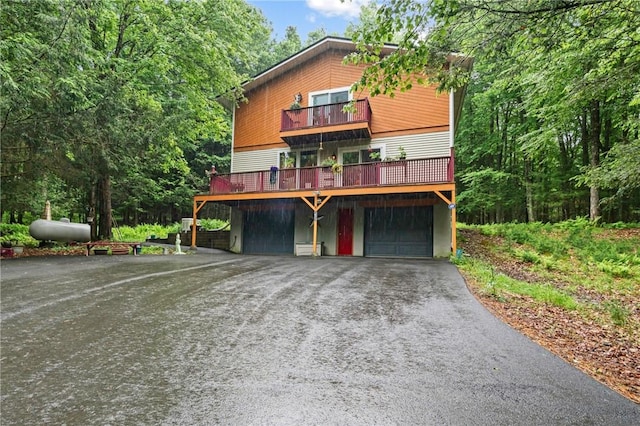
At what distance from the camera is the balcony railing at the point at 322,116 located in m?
14.3

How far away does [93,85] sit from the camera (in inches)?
405

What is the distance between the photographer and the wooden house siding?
14.0 meters

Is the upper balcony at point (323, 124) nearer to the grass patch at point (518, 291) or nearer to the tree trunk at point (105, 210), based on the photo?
the tree trunk at point (105, 210)

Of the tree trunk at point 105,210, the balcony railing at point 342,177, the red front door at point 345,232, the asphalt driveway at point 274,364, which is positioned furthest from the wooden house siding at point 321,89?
the asphalt driveway at point 274,364

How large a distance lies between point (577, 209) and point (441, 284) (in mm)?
20445

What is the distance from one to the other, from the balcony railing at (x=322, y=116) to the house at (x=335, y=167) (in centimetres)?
4

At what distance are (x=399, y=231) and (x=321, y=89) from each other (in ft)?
23.5

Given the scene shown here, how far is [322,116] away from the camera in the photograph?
1478cm

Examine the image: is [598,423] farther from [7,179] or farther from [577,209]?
[577,209]

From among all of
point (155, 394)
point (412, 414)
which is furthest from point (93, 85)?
point (412, 414)

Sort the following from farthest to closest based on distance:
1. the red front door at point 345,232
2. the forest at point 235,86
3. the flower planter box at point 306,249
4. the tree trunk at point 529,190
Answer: the tree trunk at point 529,190 < the red front door at point 345,232 < the flower planter box at point 306,249 < the forest at point 235,86

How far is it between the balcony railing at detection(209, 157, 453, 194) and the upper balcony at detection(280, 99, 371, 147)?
1.93 metres

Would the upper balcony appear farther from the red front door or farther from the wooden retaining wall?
the wooden retaining wall

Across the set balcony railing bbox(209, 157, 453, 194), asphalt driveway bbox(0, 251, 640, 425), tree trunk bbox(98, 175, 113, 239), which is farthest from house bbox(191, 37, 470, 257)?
asphalt driveway bbox(0, 251, 640, 425)
